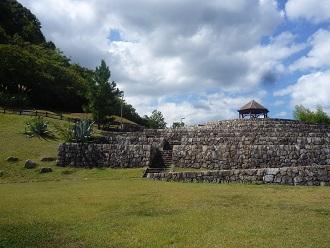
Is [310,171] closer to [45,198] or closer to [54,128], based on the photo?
[45,198]

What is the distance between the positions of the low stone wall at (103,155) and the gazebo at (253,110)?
17.6 m

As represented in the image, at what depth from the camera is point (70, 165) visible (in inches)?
978

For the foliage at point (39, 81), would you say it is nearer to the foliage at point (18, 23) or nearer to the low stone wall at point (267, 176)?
the foliage at point (18, 23)

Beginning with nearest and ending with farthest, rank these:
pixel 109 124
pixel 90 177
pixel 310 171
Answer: pixel 310 171
pixel 90 177
pixel 109 124

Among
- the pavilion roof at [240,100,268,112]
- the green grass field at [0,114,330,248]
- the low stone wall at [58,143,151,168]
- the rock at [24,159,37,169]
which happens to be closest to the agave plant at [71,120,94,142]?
the low stone wall at [58,143,151,168]

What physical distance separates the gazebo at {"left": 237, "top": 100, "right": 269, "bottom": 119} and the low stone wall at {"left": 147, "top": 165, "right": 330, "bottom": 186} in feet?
69.2

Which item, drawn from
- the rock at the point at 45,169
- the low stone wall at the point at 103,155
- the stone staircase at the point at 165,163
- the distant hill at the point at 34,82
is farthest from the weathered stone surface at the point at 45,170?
the distant hill at the point at 34,82

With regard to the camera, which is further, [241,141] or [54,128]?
[54,128]

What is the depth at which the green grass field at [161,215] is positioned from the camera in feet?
29.5

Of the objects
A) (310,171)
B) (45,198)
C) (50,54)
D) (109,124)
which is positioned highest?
(50,54)

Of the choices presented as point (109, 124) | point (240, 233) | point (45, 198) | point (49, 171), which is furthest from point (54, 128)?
point (240, 233)

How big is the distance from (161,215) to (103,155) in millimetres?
14448

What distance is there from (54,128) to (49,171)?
1146cm

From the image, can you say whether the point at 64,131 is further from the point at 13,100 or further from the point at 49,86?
the point at 49,86
